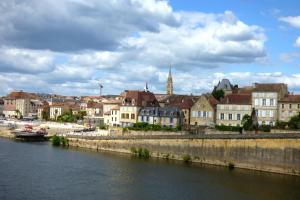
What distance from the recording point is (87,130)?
256ft

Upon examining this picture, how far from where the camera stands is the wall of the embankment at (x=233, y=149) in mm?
46531

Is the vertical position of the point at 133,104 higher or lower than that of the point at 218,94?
lower

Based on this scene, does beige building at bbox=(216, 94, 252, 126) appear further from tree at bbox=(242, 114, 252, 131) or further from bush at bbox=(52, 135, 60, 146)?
bush at bbox=(52, 135, 60, 146)

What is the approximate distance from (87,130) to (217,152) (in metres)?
31.4

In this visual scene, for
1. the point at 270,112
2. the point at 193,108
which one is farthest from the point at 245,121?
the point at 193,108

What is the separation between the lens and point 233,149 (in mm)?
50719

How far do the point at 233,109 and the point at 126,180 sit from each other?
1207 inches

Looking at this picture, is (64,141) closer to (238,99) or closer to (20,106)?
(238,99)

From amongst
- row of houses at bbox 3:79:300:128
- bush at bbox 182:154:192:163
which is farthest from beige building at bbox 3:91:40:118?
bush at bbox 182:154:192:163

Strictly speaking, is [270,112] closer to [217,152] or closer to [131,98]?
[217,152]

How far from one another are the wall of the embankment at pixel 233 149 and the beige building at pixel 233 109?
1547cm

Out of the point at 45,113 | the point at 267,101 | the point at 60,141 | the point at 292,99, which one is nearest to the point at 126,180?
the point at 60,141

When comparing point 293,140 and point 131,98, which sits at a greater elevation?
point 131,98

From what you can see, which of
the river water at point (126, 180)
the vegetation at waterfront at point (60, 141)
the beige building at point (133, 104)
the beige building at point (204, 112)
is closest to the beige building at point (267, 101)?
the beige building at point (204, 112)
